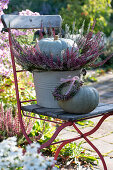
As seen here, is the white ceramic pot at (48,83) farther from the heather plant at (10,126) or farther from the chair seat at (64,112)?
the heather plant at (10,126)

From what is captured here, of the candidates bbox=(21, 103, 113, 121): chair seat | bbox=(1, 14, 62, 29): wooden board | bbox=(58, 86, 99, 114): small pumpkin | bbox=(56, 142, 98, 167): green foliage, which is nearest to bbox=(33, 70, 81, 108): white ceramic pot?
bbox=(21, 103, 113, 121): chair seat

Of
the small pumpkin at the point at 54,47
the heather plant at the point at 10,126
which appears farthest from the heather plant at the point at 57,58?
the heather plant at the point at 10,126

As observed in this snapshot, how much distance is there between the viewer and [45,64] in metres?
1.98

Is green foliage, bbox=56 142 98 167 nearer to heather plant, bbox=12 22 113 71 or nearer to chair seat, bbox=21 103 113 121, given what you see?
chair seat, bbox=21 103 113 121

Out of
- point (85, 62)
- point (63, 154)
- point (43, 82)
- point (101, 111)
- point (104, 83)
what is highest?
point (85, 62)

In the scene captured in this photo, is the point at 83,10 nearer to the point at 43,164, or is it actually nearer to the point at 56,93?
the point at 56,93

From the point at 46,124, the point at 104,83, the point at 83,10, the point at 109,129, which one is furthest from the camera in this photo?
the point at 83,10

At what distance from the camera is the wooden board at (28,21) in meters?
2.13

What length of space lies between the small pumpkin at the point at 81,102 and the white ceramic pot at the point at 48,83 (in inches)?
8.5

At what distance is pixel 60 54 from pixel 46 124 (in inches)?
47.8

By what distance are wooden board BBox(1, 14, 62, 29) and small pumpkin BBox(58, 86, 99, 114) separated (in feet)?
2.29

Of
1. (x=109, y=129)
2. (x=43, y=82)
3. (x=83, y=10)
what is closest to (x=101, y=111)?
(x=43, y=82)

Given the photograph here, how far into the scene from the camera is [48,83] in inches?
81.0

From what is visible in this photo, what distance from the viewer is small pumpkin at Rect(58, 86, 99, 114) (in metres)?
1.82
